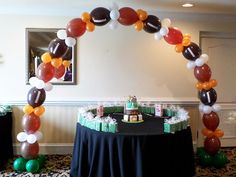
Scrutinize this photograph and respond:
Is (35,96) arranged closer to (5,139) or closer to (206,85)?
(5,139)

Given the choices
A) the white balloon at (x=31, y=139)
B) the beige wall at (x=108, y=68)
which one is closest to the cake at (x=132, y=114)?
the beige wall at (x=108, y=68)

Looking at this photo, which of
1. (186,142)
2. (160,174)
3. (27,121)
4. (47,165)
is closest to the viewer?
(160,174)

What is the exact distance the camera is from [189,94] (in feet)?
16.0

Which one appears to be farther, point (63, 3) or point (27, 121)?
point (63, 3)

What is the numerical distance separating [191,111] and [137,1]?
A: 2.15 meters

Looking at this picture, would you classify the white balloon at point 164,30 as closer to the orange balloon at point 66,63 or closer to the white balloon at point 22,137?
the orange balloon at point 66,63

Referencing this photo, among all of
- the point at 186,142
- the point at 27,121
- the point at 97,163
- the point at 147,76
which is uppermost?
the point at 147,76

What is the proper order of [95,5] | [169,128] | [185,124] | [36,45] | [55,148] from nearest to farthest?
[169,128] → [185,124] → [95,5] → [36,45] → [55,148]

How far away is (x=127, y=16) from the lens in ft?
12.4

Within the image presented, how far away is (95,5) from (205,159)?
2.95 meters

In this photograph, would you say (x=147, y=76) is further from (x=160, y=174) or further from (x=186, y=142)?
(x=160, y=174)

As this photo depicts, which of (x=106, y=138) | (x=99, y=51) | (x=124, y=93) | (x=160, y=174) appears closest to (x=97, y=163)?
(x=106, y=138)

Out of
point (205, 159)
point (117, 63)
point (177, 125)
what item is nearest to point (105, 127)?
point (177, 125)

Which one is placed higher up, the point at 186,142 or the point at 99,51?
the point at 99,51
